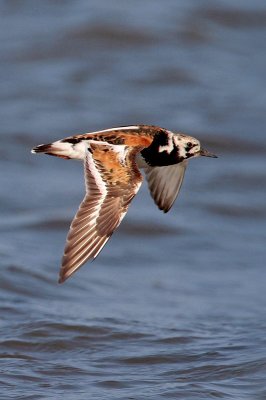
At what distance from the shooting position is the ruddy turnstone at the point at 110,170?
473 cm

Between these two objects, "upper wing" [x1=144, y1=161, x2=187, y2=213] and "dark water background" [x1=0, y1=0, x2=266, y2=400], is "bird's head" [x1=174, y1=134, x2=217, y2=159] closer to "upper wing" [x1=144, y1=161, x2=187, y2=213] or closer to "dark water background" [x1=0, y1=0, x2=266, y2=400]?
"upper wing" [x1=144, y1=161, x2=187, y2=213]

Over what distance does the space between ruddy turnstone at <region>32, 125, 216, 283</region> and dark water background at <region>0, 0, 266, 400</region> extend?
88cm

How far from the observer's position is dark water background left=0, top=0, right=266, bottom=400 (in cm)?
573

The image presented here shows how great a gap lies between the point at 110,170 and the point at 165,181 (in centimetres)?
99

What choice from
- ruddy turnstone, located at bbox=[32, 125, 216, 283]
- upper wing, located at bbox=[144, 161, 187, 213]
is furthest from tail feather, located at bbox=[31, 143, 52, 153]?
upper wing, located at bbox=[144, 161, 187, 213]

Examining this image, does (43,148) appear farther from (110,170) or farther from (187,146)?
(187,146)

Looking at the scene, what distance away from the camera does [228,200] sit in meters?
8.62

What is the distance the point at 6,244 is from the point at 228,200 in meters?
1.87

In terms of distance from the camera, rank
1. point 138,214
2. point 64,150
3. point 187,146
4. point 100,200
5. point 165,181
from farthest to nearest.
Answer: point 138,214, point 165,181, point 187,146, point 64,150, point 100,200

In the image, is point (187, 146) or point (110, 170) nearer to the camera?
point (110, 170)

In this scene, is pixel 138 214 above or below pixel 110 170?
below

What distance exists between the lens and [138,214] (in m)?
8.31

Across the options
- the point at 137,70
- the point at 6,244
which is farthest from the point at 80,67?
the point at 6,244

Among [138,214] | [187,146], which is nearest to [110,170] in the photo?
[187,146]
